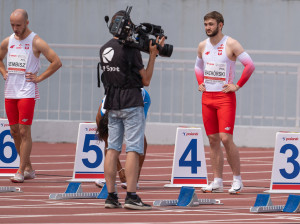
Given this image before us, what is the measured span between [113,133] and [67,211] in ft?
3.12

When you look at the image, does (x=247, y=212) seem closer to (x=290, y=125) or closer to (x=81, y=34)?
(x=290, y=125)

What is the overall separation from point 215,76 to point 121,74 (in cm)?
230

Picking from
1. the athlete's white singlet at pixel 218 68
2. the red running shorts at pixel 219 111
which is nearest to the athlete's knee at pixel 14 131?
the red running shorts at pixel 219 111

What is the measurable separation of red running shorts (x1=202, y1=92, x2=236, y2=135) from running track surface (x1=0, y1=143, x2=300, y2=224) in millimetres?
786

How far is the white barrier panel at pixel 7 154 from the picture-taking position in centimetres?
1444

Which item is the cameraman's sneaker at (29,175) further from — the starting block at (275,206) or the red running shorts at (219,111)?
the starting block at (275,206)

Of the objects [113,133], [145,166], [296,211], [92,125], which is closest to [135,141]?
[113,133]

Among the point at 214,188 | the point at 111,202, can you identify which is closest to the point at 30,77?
the point at 214,188

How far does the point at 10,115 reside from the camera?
13672mm

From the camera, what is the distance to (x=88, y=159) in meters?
13.7

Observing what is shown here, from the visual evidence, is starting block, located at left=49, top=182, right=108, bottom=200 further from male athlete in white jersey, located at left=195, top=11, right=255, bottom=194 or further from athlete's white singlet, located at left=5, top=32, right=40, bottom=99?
athlete's white singlet, located at left=5, top=32, right=40, bottom=99

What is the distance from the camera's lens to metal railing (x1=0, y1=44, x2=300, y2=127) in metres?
19.7

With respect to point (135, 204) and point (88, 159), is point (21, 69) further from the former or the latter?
point (135, 204)

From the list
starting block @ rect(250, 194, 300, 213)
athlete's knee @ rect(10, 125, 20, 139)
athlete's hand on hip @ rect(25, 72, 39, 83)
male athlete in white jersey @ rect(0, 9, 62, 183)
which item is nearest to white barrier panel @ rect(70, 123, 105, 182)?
male athlete in white jersey @ rect(0, 9, 62, 183)
